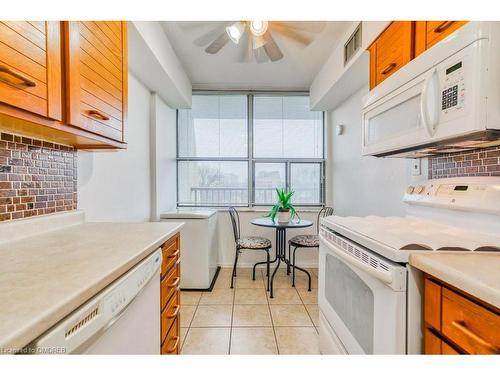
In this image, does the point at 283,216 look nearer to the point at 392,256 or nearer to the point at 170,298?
the point at 170,298

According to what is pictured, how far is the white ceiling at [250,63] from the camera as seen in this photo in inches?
87.8

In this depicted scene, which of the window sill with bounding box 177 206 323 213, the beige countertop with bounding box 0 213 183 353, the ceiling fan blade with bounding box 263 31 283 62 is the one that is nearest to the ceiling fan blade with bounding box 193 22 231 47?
the ceiling fan blade with bounding box 263 31 283 62

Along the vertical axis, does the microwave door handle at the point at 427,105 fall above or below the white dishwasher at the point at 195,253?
above

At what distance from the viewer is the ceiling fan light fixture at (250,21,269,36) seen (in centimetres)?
178

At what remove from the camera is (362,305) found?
1099mm

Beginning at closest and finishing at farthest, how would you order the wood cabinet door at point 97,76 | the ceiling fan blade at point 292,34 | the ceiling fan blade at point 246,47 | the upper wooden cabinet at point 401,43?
the wood cabinet door at point 97,76
the upper wooden cabinet at point 401,43
the ceiling fan blade at point 292,34
the ceiling fan blade at point 246,47

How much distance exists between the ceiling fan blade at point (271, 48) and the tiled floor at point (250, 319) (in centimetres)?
224

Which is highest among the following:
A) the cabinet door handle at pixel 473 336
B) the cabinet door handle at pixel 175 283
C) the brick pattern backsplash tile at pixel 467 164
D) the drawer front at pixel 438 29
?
the drawer front at pixel 438 29

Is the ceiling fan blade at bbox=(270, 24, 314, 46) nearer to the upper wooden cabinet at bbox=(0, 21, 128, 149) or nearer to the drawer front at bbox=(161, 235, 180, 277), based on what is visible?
the upper wooden cabinet at bbox=(0, 21, 128, 149)

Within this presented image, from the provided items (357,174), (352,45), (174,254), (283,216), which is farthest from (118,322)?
(357,174)

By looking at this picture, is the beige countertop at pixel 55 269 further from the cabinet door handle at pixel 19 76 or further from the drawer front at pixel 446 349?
the drawer front at pixel 446 349

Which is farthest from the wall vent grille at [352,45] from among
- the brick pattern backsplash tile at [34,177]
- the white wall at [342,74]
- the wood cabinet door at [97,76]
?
the brick pattern backsplash tile at [34,177]
